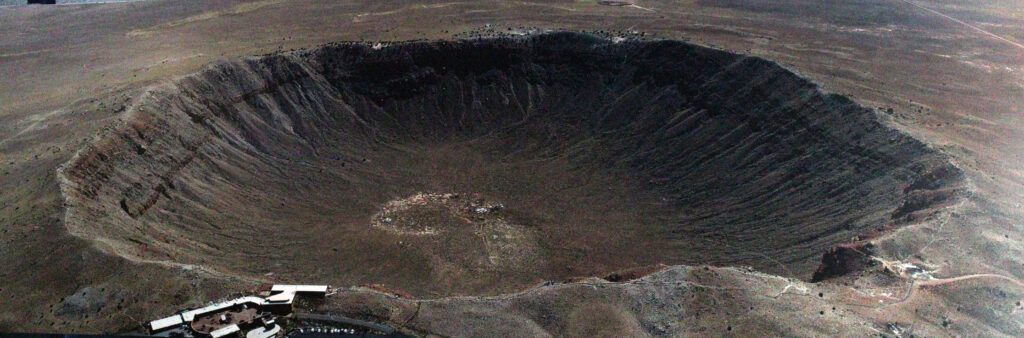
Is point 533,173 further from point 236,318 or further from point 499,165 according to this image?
point 236,318

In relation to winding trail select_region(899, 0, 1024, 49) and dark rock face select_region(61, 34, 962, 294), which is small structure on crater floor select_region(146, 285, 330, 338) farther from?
winding trail select_region(899, 0, 1024, 49)

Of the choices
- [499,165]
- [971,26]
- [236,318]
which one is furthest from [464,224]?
[971,26]

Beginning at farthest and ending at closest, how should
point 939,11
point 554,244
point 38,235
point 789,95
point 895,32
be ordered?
point 939,11 < point 895,32 < point 789,95 < point 554,244 < point 38,235

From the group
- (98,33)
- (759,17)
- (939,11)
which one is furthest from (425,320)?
(939,11)

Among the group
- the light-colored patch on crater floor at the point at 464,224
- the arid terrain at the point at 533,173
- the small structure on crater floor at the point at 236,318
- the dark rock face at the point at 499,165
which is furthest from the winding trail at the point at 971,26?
the small structure on crater floor at the point at 236,318

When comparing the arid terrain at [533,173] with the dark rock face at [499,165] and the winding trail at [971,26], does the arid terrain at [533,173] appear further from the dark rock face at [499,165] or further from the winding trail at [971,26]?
the winding trail at [971,26]

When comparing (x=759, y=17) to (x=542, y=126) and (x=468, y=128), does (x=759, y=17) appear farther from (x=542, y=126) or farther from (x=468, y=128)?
(x=468, y=128)
